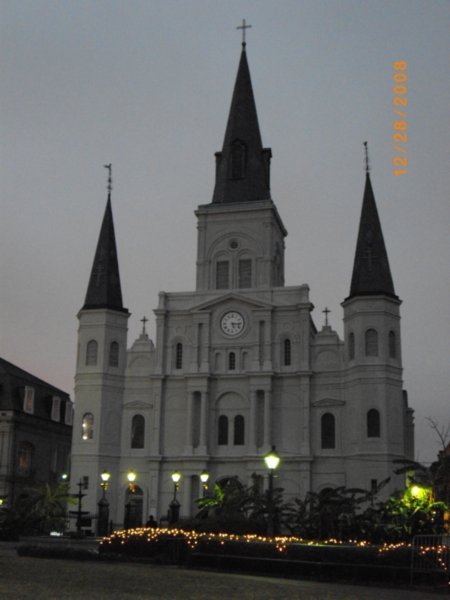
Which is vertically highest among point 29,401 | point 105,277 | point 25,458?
point 105,277

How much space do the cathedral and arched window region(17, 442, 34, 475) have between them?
26.7 ft

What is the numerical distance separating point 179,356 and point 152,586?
131 ft

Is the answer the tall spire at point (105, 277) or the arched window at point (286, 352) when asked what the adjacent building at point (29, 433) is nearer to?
the tall spire at point (105, 277)

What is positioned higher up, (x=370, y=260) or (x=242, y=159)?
(x=242, y=159)

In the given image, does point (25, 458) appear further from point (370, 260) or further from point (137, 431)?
point (370, 260)

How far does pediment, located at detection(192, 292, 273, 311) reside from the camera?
5634 centimetres

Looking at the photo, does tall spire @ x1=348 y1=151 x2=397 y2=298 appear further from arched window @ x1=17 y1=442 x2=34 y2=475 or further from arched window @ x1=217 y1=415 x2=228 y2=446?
arched window @ x1=17 y1=442 x2=34 y2=475

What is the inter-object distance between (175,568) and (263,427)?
3068 centimetres

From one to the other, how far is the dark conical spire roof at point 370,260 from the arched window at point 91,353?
706 inches

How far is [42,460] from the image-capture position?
6550 cm

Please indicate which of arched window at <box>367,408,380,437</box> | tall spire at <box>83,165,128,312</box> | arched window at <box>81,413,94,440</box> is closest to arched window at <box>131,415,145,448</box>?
arched window at <box>81,413,94,440</box>

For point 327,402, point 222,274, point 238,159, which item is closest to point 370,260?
point 327,402

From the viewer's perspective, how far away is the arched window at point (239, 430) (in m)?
55.5

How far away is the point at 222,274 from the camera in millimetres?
59625
